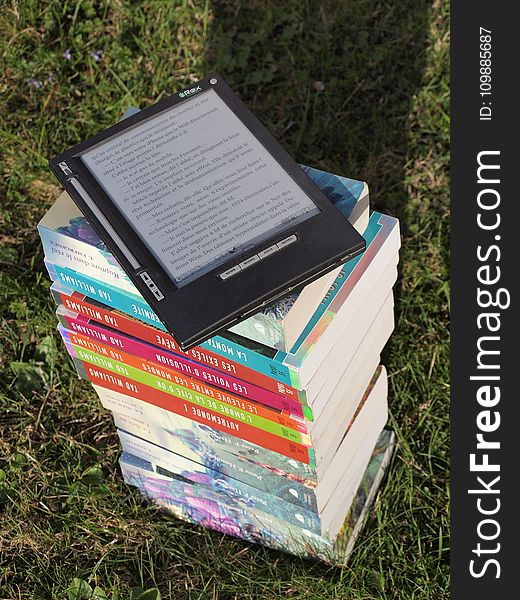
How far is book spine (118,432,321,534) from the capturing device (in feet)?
7.11

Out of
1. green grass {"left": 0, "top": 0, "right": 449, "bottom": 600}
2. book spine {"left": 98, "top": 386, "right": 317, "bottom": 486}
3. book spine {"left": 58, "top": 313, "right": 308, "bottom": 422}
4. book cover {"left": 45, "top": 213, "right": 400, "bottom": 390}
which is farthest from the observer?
green grass {"left": 0, "top": 0, "right": 449, "bottom": 600}

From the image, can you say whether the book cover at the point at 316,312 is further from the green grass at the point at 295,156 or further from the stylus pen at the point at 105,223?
the green grass at the point at 295,156

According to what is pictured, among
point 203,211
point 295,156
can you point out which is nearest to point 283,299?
point 203,211

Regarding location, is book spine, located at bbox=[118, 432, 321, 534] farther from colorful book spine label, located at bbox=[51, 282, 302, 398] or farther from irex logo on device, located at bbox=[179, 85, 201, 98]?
irex logo on device, located at bbox=[179, 85, 201, 98]

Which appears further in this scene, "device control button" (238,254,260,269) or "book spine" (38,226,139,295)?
"book spine" (38,226,139,295)

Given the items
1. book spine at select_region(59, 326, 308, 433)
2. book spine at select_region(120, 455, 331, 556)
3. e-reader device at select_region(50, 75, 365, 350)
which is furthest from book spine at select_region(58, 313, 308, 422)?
book spine at select_region(120, 455, 331, 556)

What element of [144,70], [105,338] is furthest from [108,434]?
[144,70]

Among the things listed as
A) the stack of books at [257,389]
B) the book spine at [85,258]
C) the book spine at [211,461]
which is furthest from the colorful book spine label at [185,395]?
the book spine at [85,258]

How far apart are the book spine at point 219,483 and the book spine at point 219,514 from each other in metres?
0.02

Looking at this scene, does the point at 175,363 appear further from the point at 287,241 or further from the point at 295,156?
the point at 295,156

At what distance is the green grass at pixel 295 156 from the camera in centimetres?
235

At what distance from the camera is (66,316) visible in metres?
2.03

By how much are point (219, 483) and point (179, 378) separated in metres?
0.37

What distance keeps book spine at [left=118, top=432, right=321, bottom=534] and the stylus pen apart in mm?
721
